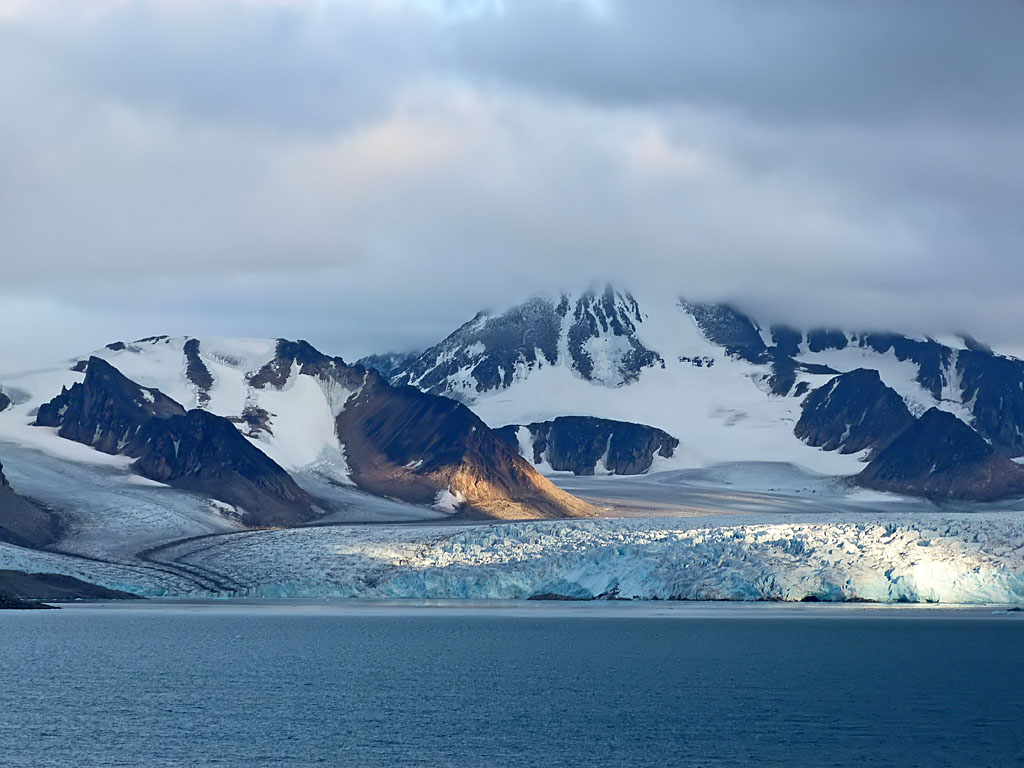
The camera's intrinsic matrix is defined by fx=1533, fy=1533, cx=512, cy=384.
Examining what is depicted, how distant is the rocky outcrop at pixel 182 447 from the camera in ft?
581

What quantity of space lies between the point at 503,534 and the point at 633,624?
26.2 metres

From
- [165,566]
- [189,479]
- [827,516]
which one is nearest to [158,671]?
[165,566]

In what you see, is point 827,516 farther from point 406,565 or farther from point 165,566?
point 165,566

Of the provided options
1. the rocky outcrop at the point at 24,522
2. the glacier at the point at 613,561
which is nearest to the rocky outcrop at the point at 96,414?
the rocky outcrop at the point at 24,522

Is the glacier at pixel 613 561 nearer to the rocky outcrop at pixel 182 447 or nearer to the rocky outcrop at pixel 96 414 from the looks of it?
the rocky outcrop at pixel 182 447

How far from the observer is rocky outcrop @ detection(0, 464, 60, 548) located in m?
129

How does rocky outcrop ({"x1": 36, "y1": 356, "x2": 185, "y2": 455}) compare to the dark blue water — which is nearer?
the dark blue water

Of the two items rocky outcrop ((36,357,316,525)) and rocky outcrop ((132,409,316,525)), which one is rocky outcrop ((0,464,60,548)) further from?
rocky outcrop ((132,409,316,525))

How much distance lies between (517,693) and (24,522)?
85.9 meters

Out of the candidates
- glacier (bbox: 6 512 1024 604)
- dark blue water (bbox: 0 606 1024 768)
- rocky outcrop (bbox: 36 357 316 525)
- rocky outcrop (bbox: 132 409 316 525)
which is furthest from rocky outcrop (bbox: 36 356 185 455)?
dark blue water (bbox: 0 606 1024 768)

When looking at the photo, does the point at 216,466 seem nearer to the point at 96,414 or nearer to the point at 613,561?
the point at 96,414

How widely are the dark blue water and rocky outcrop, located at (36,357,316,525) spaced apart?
82695mm

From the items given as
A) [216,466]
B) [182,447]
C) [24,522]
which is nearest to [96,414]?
[182,447]

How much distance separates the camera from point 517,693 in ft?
194
